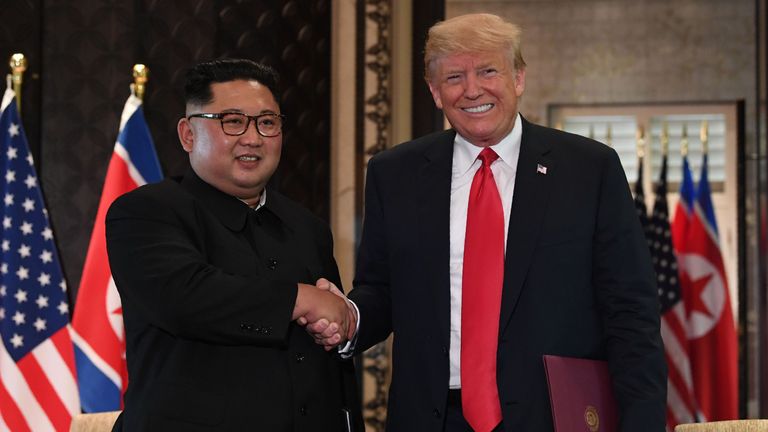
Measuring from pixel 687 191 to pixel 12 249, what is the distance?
4705 millimetres

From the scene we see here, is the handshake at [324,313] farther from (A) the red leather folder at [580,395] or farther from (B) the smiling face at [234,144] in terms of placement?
(A) the red leather folder at [580,395]

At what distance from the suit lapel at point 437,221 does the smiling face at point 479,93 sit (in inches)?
3.9

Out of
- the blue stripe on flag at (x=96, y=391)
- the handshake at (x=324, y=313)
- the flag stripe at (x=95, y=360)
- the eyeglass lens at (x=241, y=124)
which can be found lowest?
the blue stripe on flag at (x=96, y=391)

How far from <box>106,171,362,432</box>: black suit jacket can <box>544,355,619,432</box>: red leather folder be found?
1.75ft

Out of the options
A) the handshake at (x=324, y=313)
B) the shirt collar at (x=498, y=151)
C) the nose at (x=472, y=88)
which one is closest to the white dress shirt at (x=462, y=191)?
the shirt collar at (x=498, y=151)

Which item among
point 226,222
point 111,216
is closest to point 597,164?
point 226,222

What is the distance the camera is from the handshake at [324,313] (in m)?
2.30

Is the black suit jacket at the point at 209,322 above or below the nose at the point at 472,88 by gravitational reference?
below

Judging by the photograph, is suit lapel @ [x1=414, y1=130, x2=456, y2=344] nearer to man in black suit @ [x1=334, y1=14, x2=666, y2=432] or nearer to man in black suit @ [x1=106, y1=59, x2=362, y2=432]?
man in black suit @ [x1=334, y1=14, x2=666, y2=432]

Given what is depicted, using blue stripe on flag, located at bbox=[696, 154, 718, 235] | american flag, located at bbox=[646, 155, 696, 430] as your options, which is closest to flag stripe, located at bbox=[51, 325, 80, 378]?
american flag, located at bbox=[646, 155, 696, 430]

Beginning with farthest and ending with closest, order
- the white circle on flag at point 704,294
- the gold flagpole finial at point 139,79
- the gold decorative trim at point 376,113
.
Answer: the white circle on flag at point 704,294
the gold decorative trim at point 376,113
the gold flagpole finial at point 139,79

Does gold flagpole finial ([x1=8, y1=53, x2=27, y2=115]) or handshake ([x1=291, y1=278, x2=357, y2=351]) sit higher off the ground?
gold flagpole finial ([x1=8, y1=53, x2=27, y2=115])

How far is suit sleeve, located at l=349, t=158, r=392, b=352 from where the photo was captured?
8.28 feet

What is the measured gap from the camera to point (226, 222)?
7.82 ft
